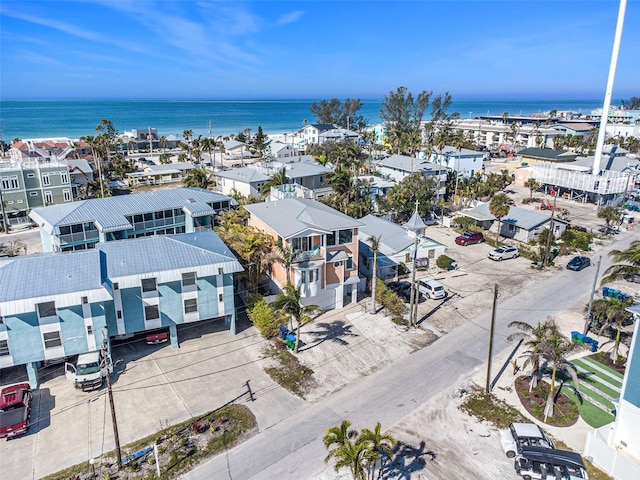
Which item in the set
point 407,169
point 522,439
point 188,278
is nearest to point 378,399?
point 522,439

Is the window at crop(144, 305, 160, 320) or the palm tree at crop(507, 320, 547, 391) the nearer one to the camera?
the palm tree at crop(507, 320, 547, 391)

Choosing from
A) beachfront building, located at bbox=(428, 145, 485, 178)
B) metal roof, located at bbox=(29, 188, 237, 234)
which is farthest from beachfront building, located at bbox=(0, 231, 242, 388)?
beachfront building, located at bbox=(428, 145, 485, 178)

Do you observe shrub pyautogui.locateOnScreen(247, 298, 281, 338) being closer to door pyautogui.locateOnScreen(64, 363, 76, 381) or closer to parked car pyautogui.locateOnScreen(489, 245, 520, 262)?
door pyautogui.locateOnScreen(64, 363, 76, 381)

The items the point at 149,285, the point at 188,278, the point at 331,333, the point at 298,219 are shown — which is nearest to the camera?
the point at 149,285

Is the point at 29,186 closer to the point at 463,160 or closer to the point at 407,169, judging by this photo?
the point at 407,169

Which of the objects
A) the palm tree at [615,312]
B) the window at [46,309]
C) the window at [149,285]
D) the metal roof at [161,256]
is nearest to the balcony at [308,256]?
the metal roof at [161,256]

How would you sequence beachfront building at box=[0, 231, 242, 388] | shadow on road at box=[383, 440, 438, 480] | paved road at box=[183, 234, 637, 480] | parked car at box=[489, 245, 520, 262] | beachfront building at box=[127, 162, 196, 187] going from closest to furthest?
shadow on road at box=[383, 440, 438, 480], paved road at box=[183, 234, 637, 480], beachfront building at box=[0, 231, 242, 388], parked car at box=[489, 245, 520, 262], beachfront building at box=[127, 162, 196, 187]

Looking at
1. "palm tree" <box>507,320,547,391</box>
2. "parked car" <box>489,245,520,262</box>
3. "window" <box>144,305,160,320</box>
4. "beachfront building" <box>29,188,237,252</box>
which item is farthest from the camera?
"parked car" <box>489,245,520,262</box>

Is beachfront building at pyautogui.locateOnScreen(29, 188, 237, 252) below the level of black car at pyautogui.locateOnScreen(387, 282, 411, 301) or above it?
above
